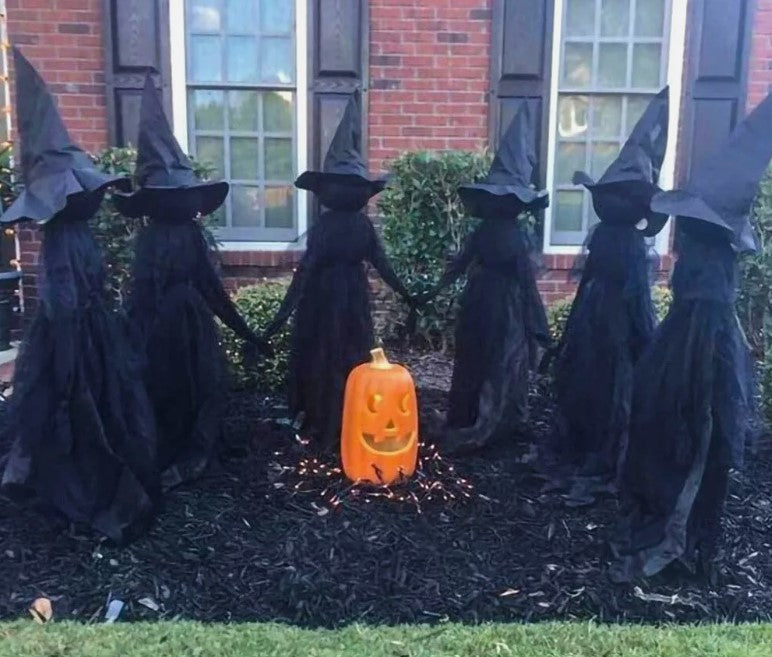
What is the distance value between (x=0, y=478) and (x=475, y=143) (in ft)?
15.6

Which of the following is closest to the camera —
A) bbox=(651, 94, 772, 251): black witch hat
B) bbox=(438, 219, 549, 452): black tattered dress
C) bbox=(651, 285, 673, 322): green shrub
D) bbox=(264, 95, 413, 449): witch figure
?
bbox=(651, 94, 772, 251): black witch hat

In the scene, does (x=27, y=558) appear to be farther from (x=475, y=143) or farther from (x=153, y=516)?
(x=475, y=143)

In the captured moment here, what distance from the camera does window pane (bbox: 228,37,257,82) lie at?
7.08 meters

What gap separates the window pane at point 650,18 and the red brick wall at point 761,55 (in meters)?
0.76

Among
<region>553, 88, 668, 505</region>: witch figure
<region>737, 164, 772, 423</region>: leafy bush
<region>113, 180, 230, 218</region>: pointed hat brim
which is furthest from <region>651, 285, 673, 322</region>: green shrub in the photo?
<region>113, 180, 230, 218</region>: pointed hat brim

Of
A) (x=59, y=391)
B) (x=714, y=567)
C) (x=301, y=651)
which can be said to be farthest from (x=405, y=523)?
(x=59, y=391)

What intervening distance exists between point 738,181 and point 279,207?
5.05m

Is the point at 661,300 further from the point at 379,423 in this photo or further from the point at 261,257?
the point at 261,257

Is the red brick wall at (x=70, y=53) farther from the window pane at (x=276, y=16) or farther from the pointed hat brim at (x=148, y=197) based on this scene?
the pointed hat brim at (x=148, y=197)

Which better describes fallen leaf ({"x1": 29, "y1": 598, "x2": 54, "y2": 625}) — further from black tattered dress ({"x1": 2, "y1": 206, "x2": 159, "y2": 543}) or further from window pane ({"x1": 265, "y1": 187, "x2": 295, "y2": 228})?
window pane ({"x1": 265, "y1": 187, "x2": 295, "y2": 228})

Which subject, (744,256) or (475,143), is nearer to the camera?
(744,256)

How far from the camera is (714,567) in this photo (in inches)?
131

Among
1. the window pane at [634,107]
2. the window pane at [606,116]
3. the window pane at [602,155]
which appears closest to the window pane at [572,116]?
the window pane at [606,116]

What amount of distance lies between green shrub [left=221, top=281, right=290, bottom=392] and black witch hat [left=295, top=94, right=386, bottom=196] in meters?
1.56
